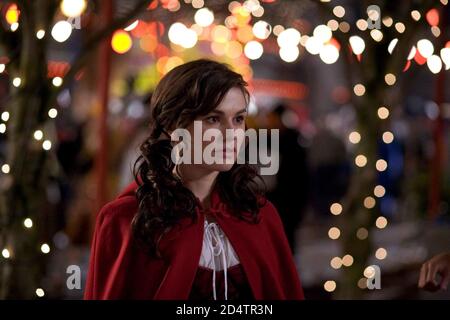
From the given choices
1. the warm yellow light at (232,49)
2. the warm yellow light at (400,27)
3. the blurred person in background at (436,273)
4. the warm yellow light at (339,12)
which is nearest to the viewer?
the blurred person in background at (436,273)

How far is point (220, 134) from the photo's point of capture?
327cm

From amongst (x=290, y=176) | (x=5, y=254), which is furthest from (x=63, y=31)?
(x=290, y=176)

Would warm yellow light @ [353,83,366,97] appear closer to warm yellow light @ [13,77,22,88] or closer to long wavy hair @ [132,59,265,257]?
warm yellow light @ [13,77,22,88]

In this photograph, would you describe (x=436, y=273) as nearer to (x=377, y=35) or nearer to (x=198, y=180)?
(x=198, y=180)

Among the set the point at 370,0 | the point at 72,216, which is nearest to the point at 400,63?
the point at 370,0

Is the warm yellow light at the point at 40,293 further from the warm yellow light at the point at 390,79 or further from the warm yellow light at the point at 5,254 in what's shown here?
the warm yellow light at the point at 390,79

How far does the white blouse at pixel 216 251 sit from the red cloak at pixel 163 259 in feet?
0.08

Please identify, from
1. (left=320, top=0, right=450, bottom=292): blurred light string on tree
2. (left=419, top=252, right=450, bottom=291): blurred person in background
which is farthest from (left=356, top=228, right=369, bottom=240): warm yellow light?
(left=419, top=252, right=450, bottom=291): blurred person in background

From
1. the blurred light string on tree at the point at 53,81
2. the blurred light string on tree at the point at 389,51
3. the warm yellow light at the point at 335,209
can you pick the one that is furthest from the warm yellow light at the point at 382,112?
the blurred light string on tree at the point at 53,81

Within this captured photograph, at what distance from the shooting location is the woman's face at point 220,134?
324cm

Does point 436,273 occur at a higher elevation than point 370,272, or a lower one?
higher

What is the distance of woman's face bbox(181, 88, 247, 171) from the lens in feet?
10.6

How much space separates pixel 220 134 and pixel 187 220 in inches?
11.7

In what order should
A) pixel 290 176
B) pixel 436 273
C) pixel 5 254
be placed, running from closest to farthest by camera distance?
pixel 436 273, pixel 5 254, pixel 290 176
